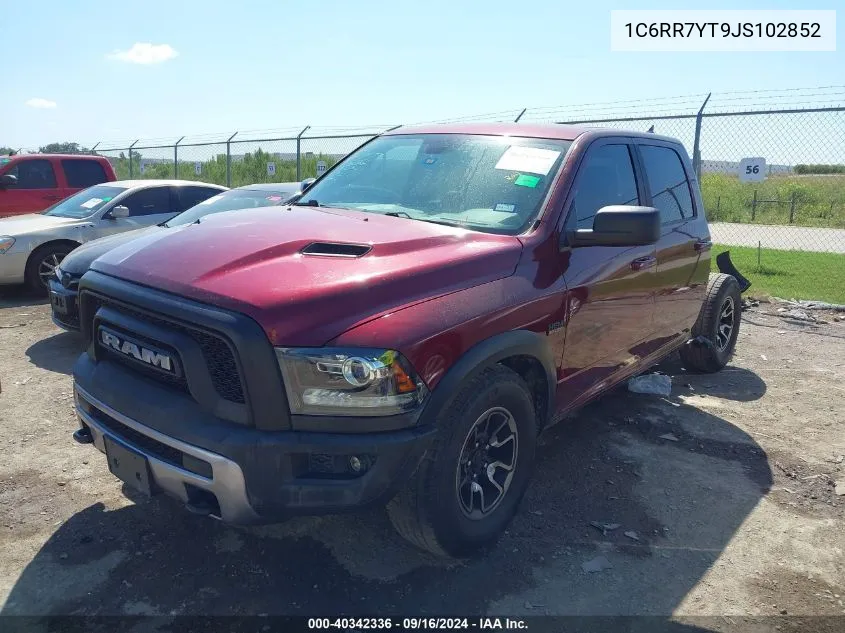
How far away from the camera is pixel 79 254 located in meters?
6.00

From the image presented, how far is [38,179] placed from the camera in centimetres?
1106

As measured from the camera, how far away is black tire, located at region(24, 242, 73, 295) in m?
8.12

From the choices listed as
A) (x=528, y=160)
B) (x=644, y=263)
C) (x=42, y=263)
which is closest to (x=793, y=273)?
(x=644, y=263)

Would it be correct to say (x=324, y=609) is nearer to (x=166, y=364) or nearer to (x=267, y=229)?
(x=166, y=364)

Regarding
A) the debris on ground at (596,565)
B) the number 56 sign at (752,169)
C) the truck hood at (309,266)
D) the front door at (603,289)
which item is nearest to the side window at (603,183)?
the front door at (603,289)

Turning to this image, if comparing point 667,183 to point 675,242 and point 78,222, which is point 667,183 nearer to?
point 675,242

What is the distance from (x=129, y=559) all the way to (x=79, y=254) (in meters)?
3.86

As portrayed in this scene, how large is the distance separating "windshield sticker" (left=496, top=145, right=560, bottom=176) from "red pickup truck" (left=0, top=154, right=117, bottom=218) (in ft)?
31.9

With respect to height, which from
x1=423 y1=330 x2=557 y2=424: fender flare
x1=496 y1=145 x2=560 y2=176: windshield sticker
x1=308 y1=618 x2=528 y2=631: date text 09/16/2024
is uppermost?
x1=496 y1=145 x2=560 y2=176: windshield sticker

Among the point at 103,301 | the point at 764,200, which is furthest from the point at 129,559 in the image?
the point at 764,200

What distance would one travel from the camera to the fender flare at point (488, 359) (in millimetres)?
2545

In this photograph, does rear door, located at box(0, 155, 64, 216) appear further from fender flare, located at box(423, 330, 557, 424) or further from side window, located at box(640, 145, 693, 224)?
fender flare, located at box(423, 330, 557, 424)

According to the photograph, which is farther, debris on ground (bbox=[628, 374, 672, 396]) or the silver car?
the silver car

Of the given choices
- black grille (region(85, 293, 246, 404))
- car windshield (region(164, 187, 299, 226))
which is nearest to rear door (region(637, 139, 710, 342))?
black grille (region(85, 293, 246, 404))
